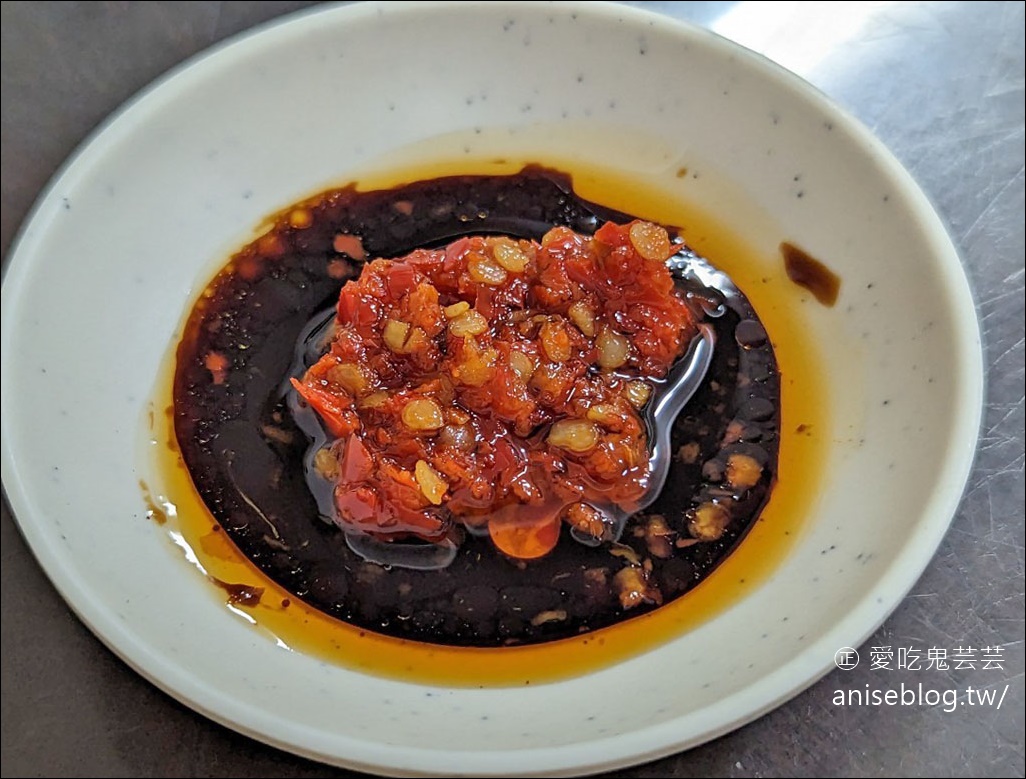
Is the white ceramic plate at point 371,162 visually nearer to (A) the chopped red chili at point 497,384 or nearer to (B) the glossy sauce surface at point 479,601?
(B) the glossy sauce surface at point 479,601

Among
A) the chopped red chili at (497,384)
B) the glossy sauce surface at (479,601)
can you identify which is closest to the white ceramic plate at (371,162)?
the glossy sauce surface at (479,601)

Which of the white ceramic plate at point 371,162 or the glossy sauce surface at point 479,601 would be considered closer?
the white ceramic plate at point 371,162

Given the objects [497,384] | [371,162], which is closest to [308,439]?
[497,384]

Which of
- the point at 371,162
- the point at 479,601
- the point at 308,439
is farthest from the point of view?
the point at 371,162

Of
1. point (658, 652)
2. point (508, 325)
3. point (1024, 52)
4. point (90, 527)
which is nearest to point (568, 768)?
point (658, 652)

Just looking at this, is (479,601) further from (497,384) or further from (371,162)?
(371,162)

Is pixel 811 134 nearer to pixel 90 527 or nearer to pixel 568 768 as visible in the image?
pixel 568 768

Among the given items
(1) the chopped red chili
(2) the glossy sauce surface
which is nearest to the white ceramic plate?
(2) the glossy sauce surface

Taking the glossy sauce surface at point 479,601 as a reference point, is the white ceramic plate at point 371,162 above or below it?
above

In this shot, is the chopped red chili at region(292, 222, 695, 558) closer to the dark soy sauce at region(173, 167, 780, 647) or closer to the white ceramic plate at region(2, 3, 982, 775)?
the dark soy sauce at region(173, 167, 780, 647)
